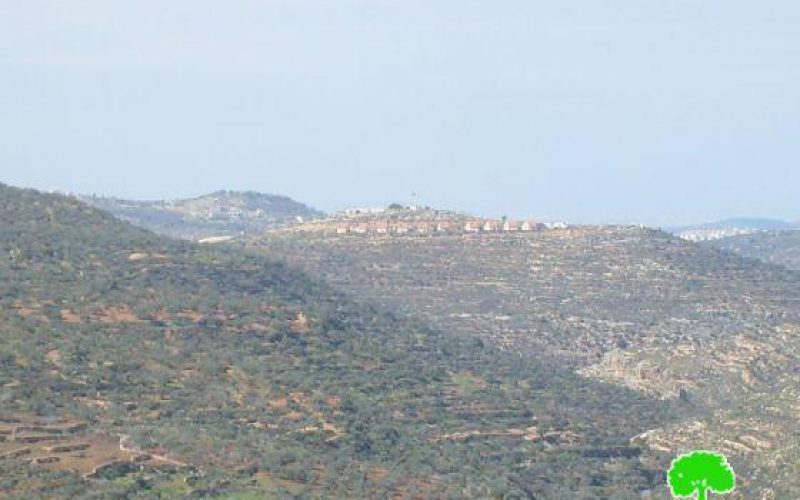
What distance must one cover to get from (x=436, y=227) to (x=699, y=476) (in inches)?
4886

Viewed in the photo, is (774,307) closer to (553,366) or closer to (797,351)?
(797,351)

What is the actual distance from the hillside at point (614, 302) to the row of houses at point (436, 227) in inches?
120

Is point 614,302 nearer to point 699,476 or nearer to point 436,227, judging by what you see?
point 436,227

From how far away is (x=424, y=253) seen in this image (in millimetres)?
145375

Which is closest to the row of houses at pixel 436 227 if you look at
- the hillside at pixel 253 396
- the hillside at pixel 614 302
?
the hillside at pixel 614 302

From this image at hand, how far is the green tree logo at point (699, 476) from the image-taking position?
3622 centimetres

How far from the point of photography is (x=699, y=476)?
3662cm

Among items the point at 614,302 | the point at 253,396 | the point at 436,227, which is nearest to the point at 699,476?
the point at 253,396

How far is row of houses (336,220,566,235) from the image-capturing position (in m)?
157

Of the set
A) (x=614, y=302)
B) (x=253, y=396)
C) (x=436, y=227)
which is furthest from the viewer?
(x=436, y=227)

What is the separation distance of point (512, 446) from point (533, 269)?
212ft

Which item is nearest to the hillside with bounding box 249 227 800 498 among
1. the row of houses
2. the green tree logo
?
the row of houses

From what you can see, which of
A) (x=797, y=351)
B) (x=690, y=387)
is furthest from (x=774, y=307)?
(x=690, y=387)

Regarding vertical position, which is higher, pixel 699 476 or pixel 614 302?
pixel 699 476
